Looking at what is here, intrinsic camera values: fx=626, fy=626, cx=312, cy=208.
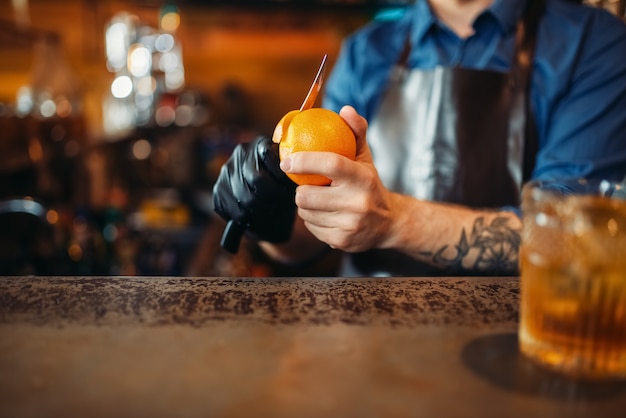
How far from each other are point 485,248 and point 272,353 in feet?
2.68

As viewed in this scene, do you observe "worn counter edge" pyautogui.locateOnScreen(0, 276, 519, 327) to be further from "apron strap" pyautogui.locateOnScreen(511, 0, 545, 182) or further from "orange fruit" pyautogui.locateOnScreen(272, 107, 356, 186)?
"apron strap" pyautogui.locateOnScreen(511, 0, 545, 182)

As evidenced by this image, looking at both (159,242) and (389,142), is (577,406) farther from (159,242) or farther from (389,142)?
(159,242)

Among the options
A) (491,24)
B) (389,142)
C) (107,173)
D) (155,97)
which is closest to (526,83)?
(491,24)

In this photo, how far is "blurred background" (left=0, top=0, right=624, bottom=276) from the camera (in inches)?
97.7

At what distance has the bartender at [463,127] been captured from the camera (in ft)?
4.10

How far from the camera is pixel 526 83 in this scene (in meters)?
1.50

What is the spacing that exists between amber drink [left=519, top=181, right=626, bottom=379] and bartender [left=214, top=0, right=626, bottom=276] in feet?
1.64

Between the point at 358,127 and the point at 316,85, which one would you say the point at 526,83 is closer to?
the point at 358,127

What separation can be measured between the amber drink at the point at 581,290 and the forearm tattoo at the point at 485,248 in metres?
0.71

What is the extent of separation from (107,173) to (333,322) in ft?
9.67

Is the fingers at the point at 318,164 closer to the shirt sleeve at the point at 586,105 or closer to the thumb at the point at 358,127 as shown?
the thumb at the point at 358,127

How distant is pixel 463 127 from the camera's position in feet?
5.09

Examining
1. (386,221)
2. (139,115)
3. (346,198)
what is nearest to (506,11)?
(386,221)

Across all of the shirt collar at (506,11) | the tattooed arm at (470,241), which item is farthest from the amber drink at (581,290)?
the shirt collar at (506,11)
